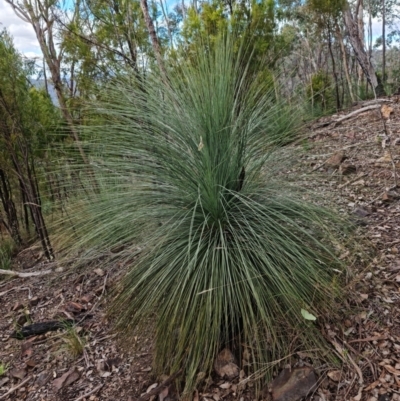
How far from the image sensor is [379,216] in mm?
1769

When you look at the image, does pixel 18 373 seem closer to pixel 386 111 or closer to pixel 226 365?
pixel 226 365

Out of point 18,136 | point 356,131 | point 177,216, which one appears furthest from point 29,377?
point 356,131

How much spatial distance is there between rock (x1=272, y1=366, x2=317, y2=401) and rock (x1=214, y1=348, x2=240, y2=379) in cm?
15

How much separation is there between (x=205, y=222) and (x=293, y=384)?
59 cm

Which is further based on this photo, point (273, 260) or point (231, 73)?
point (231, 73)

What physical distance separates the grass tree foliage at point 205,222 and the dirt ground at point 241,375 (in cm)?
11

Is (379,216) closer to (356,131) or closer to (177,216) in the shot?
(177,216)

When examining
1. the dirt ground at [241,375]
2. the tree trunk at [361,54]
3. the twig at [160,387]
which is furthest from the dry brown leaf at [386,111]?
the twig at [160,387]

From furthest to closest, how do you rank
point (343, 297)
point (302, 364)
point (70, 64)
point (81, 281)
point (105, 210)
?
point (70, 64), point (81, 281), point (105, 210), point (343, 297), point (302, 364)

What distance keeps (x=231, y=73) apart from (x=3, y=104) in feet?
6.51

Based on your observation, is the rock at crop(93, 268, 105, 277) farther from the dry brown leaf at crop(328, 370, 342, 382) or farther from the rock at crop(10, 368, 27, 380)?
the dry brown leaf at crop(328, 370, 342, 382)

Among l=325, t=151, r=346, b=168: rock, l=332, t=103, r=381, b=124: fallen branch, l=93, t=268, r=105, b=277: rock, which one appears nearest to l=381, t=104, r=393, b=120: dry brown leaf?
l=332, t=103, r=381, b=124: fallen branch

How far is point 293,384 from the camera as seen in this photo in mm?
1094

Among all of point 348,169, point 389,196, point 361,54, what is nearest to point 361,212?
point 389,196
